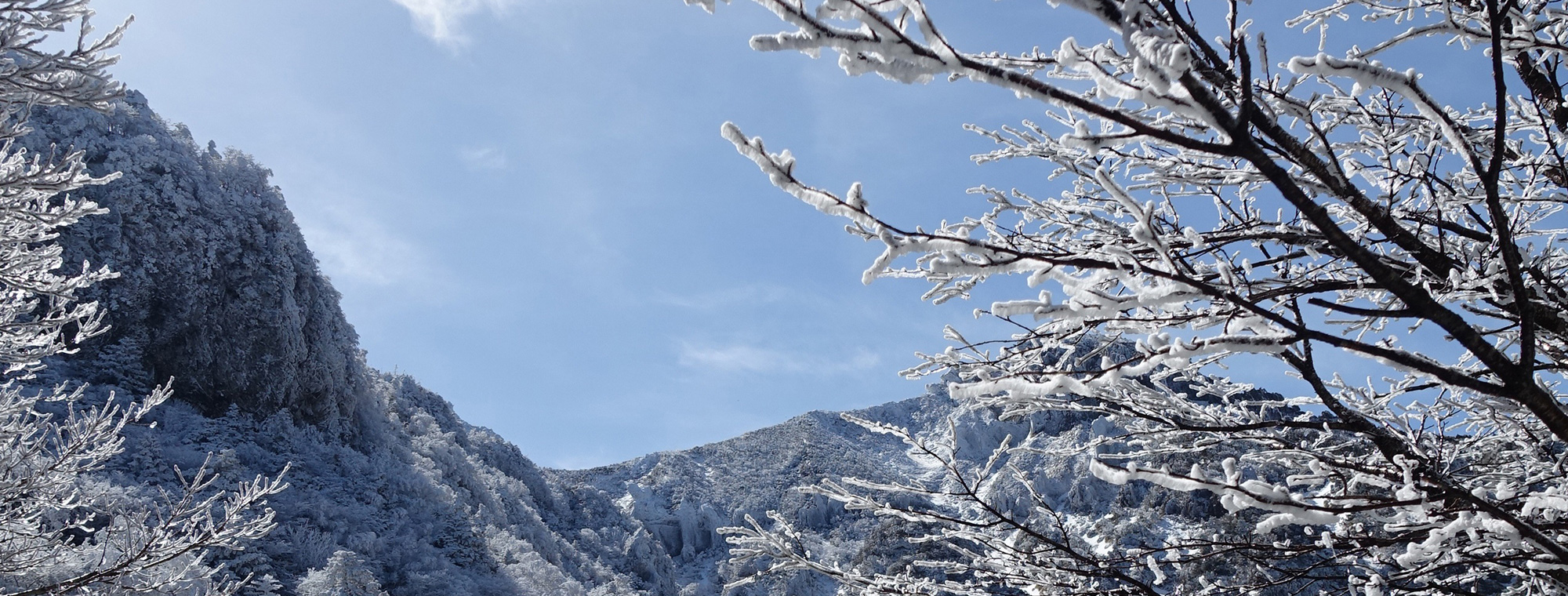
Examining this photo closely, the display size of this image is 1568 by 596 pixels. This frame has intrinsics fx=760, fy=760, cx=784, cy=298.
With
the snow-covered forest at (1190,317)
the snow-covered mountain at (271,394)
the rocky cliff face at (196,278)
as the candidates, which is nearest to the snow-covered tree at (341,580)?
the snow-covered mountain at (271,394)

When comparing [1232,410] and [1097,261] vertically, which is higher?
[1232,410]

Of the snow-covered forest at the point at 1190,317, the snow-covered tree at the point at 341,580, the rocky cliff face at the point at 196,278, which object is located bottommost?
the snow-covered tree at the point at 341,580

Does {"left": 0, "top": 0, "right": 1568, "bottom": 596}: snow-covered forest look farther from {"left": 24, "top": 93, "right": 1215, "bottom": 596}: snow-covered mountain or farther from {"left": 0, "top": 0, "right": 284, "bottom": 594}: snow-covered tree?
{"left": 24, "top": 93, "right": 1215, "bottom": 596}: snow-covered mountain

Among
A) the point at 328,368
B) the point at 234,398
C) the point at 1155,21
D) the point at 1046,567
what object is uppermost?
the point at 328,368

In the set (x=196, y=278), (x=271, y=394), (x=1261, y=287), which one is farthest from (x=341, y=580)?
(x=1261, y=287)

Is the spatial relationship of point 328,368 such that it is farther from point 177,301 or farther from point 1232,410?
point 1232,410

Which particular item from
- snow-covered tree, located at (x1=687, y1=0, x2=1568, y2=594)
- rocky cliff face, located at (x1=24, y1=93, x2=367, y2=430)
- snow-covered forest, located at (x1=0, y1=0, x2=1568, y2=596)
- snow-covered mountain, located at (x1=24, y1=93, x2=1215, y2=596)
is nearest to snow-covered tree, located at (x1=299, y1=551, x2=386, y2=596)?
snow-covered mountain, located at (x1=24, y1=93, x2=1215, y2=596)

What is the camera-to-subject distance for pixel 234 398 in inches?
939

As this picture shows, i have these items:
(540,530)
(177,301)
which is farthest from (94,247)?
(540,530)

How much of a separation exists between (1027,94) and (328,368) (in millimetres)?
30925

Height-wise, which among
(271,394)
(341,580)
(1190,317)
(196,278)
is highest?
(196,278)

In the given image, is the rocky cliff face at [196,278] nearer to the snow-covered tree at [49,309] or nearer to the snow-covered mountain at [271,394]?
the snow-covered mountain at [271,394]

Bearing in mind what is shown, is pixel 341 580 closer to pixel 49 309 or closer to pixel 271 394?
pixel 271 394

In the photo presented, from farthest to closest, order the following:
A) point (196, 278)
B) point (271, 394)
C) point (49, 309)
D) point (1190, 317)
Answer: point (271, 394)
point (196, 278)
point (49, 309)
point (1190, 317)
